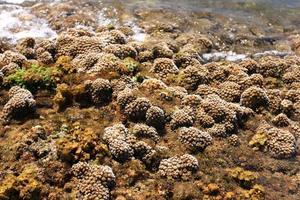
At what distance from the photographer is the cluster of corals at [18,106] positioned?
1009 centimetres

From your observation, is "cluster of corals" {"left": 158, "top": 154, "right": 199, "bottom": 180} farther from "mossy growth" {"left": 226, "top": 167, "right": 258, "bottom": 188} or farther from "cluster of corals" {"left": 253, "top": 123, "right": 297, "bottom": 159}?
"cluster of corals" {"left": 253, "top": 123, "right": 297, "bottom": 159}

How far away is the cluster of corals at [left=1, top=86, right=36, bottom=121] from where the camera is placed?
33.1 feet

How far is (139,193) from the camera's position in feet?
28.2

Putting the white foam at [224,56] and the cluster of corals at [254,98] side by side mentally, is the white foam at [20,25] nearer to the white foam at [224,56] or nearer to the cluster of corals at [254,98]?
the white foam at [224,56]

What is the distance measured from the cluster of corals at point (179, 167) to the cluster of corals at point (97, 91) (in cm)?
248

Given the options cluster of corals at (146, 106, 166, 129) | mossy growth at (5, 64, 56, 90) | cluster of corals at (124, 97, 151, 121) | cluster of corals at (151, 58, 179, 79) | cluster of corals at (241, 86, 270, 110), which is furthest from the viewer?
cluster of corals at (151, 58, 179, 79)

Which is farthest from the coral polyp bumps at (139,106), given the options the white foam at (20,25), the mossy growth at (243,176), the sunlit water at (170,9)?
the sunlit water at (170,9)

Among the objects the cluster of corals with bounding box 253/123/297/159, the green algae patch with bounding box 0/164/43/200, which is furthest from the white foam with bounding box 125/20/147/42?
the green algae patch with bounding box 0/164/43/200

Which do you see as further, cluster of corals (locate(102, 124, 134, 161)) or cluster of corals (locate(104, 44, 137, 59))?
cluster of corals (locate(104, 44, 137, 59))

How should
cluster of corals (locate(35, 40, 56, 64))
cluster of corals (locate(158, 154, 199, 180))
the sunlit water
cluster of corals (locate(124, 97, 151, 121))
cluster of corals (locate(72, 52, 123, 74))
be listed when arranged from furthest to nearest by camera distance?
the sunlit water < cluster of corals (locate(35, 40, 56, 64)) < cluster of corals (locate(72, 52, 123, 74)) < cluster of corals (locate(124, 97, 151, 121)) < cluster of corals (locate(158, 154, 199, 180))

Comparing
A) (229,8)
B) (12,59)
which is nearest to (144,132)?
(12,59)

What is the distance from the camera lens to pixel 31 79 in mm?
10977

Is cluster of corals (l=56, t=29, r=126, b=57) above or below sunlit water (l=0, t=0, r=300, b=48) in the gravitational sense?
above

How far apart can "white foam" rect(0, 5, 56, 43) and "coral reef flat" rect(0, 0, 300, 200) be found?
0.31 feet
